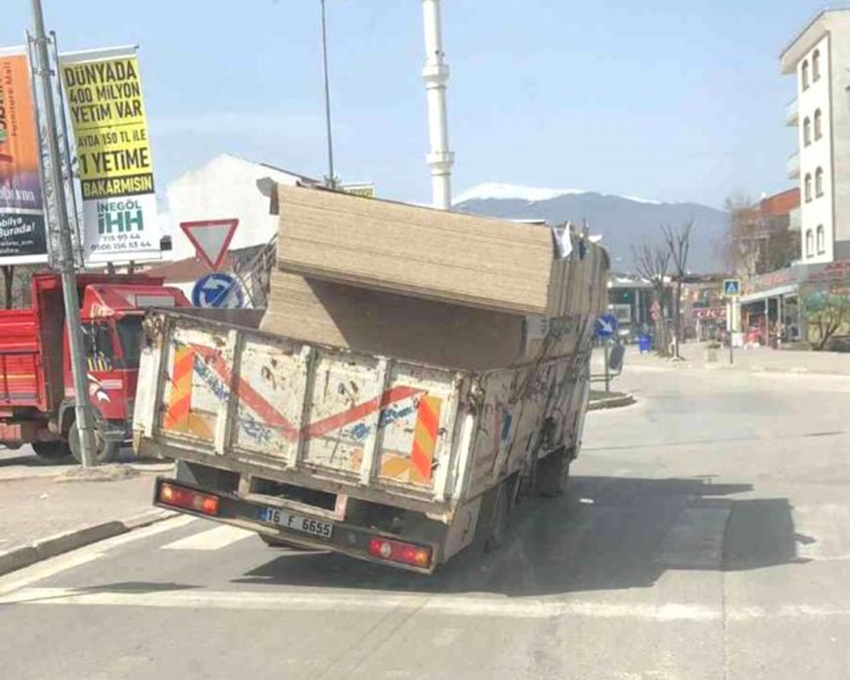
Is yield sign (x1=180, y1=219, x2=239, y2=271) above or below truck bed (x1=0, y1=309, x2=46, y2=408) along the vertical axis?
above

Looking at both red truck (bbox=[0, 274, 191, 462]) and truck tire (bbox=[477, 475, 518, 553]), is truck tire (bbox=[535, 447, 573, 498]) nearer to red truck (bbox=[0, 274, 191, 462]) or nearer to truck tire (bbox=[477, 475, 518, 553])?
truck tire (bbox=[477, 475, 518, 553])

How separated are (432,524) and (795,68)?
6382 centimetres

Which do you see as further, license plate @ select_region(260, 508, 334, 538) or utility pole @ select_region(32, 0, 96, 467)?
utility pole @ select_region(32, 0, 96, 467)

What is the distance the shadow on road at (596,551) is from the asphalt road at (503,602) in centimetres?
3

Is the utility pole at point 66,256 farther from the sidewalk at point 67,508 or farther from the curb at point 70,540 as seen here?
the curb at point 70,540

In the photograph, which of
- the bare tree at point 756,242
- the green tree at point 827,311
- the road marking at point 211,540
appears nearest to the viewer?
the road marking at point 211,540

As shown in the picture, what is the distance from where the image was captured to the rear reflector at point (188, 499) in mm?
7109

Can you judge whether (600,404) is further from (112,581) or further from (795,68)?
(795,68)

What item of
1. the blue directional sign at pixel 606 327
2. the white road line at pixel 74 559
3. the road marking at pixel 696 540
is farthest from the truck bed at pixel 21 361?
the blue directional sign at pixel 606 327

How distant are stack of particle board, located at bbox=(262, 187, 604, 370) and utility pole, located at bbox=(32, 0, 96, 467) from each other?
6487mm

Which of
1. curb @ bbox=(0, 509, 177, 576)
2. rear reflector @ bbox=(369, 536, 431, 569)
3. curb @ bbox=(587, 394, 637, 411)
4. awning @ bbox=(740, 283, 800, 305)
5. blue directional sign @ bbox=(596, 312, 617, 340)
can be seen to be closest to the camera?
rear reflector @ bbox=(369, 536, 431, 569)

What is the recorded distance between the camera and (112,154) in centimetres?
1380

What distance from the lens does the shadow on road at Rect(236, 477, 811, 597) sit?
24.0 feet

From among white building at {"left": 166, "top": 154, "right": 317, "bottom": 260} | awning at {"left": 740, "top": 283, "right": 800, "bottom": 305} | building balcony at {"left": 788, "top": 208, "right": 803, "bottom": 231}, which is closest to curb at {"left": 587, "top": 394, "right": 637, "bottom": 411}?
awning at {"left": 740, "top": 283, "right": 800, "bottom": 305}
